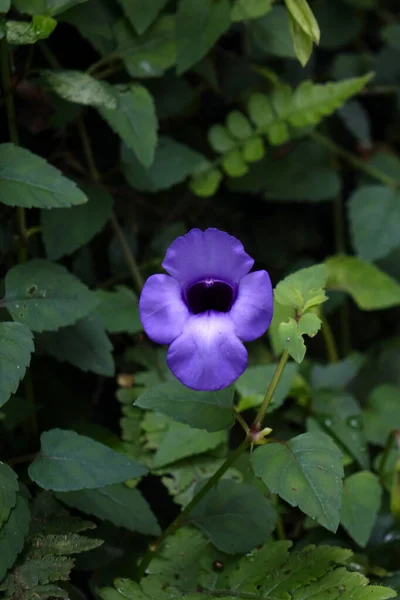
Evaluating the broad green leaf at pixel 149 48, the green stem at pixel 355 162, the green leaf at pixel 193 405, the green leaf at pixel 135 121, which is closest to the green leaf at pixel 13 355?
the green leaf at pixel 193 405

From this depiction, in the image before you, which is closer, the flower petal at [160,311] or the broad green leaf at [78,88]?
the flower petal at [160,311]

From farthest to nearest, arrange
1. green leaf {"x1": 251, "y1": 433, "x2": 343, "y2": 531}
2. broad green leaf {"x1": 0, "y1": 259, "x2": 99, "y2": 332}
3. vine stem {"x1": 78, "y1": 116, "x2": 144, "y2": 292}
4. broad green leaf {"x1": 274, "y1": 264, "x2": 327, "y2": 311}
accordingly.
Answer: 1. vine stem {"x1": 78, "y1": 116, "x2": 144, "y2": 292}
2. broad green leaf {"x1": 0, "y1": 259, "x2": 99, "y2": 332}
3. broad green leaf {"x1": 274, "y1": 264, "x2": 327, "y2": 311}
4. green leaf {"x1": 251, "y1": 433, "x2": 343, "y2": 531}

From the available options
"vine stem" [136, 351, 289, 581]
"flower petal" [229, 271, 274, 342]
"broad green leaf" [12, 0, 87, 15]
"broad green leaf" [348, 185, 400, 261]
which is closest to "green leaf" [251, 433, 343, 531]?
"vine stem" [136, 351, 289, 581]

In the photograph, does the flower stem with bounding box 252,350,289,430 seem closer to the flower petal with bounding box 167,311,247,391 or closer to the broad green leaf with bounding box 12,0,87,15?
the flower petal with bounding box 167,311,247,391

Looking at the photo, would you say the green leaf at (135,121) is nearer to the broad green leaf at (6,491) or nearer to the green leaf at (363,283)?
the broad green leaf at (6,491)

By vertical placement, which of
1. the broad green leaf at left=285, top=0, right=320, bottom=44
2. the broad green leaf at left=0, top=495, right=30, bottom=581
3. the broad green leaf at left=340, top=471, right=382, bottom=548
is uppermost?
the broad green leaf at left=285, top=0, right=320, bottom=44

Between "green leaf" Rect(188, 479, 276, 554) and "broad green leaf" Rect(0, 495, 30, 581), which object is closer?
"broad green leaf" Rect(0, 495, 30, 581)

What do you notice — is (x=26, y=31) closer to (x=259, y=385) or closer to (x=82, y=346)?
(x=82, y=346)
